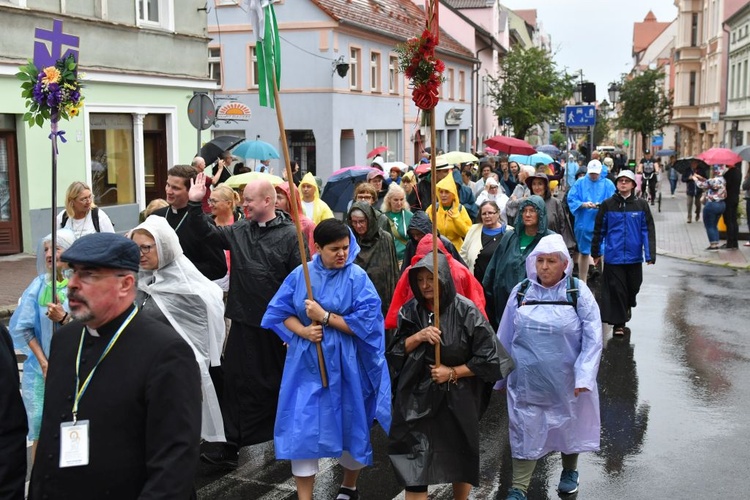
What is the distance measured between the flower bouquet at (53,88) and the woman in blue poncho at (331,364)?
190 cm

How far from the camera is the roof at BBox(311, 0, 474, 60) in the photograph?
3516 centimetres

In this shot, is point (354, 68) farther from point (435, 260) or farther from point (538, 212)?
point (435, 260)

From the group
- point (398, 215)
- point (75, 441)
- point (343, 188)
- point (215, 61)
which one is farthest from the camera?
point (215, 61)

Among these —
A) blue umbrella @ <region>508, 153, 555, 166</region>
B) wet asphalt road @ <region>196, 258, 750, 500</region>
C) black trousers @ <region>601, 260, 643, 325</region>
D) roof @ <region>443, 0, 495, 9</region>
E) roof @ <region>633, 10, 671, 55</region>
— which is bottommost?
wet asphalt road @ <region>196, 258, 750, 500</region>

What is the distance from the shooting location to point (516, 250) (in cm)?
847

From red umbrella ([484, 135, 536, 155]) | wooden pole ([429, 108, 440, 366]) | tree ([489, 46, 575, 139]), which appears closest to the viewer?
wooden pole ([429, 108, 440, 366])

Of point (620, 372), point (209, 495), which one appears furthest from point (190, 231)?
point (620, 372)

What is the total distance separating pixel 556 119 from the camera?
2234 inches

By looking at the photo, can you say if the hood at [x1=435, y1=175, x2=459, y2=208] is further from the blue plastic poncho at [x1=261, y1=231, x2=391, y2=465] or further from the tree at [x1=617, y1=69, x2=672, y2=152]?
the tree at [x1=617, y1=69, x2=672, y2=152]

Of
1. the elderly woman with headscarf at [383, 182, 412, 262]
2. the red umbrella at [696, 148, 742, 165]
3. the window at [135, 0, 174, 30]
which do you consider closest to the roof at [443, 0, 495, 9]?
the window at [135, 0, 174, 30]

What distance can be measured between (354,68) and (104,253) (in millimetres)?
34374

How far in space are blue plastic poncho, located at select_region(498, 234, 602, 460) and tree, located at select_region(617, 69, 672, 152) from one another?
57.2m

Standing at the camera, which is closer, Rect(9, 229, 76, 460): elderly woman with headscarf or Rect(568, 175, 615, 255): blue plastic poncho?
Rect(9, 229, 76, 460): elderly woman with headscarf

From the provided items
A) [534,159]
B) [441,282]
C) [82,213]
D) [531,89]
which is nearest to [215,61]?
[534,159]
